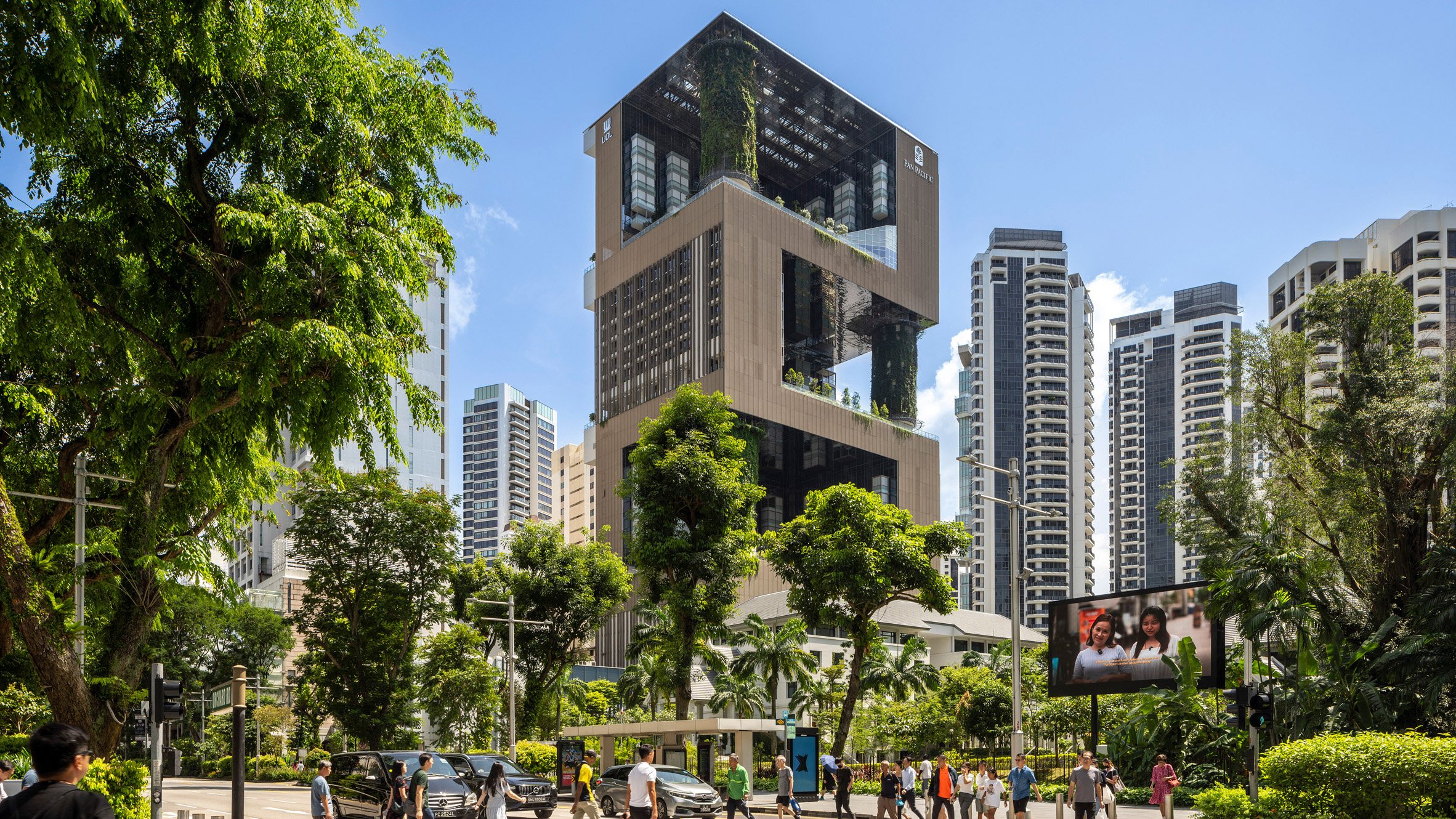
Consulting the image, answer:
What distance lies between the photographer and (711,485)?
117 ft

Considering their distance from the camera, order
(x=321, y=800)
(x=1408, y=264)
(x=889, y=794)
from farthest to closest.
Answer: (x=1408, y=264), (x=889, y=794), (x=321, y=800)

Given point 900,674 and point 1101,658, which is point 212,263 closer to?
point 1101,658

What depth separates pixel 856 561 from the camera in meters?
37.2

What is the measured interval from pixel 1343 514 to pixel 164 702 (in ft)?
89.7

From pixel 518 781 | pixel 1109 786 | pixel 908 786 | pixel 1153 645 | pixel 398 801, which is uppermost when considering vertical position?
pixel 1153 645

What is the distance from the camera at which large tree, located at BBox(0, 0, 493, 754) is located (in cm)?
1255

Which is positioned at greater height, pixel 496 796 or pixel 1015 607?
pixel 1015 607

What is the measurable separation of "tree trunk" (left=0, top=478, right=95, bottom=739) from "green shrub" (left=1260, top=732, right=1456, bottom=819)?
693 inches

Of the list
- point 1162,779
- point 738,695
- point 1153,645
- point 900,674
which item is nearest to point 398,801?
point 1162,779

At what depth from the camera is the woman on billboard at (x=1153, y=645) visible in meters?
31.8

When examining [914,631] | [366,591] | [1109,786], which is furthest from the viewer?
[914,631]

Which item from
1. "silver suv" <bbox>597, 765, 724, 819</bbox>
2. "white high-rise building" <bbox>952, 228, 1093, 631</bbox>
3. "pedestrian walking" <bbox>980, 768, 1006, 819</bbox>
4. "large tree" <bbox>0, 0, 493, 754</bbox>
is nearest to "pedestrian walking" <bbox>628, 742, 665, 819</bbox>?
"large tree" <bbox>0, 0, 493, 754</bbox>

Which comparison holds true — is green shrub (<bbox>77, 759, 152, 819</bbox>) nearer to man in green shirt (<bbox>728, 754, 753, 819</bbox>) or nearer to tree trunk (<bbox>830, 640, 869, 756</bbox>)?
man in green shirt (<bbox>728, 754, 753, 819</bbox>)

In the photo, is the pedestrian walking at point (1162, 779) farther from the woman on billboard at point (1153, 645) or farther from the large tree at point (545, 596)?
the large tree at point (545, 596)
